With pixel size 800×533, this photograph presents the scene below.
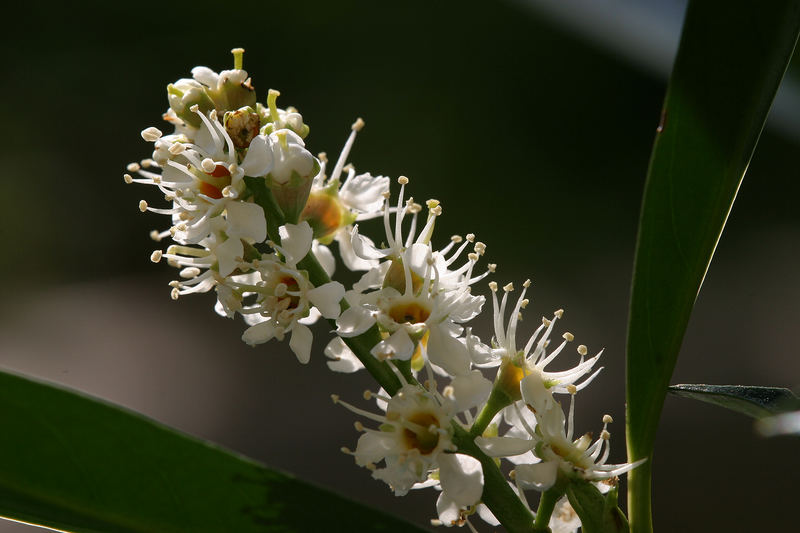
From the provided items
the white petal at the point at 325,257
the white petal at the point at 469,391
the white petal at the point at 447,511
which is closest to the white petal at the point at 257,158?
the white petal at the point at 325,257

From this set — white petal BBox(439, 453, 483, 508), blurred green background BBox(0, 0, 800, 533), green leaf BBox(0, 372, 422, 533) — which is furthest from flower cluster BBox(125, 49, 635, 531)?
A: blurred green background BBox(0, 0, 800, 533)

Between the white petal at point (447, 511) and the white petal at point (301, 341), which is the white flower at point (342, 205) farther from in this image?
the white petal at point (447, 511)

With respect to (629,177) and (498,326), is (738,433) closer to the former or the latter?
(629,177)

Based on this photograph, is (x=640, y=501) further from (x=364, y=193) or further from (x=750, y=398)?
(x=364, y=193)

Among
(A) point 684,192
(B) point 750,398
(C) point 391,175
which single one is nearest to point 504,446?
(B) point 750,398

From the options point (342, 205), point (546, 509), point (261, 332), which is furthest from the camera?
point (342, 205)

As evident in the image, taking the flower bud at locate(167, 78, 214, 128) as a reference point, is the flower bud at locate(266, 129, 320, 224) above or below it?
below

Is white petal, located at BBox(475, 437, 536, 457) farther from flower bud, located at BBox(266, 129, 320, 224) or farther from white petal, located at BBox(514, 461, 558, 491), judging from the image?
flower bud, located at BBox(266, 129, 320, 224)
